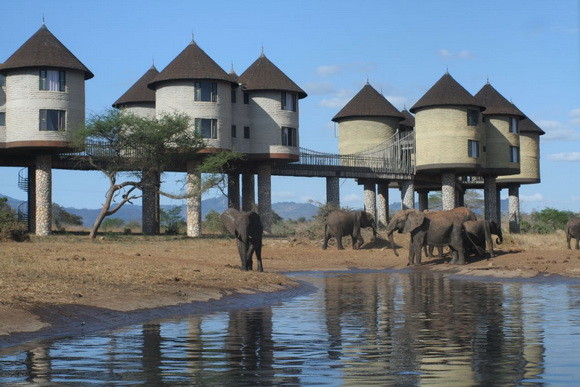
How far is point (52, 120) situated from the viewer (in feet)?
184

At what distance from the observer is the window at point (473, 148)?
225 feet

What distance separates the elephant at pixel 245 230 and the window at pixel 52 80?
98.9ft

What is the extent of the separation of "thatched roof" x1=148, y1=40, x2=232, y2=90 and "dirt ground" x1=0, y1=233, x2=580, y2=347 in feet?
44.1

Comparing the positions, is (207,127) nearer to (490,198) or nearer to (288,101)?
(288,101)

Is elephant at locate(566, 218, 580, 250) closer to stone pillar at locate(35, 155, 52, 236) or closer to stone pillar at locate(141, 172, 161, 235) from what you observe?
stone pillar at locate(35, 155, 52, 236)

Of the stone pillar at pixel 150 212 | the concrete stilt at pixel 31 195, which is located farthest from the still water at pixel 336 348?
the stone pillar at pixel 150 212

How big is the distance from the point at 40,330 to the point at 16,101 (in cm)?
4363

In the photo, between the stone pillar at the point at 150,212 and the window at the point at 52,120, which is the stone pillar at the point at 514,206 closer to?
the stone pillar at the point at 150,212

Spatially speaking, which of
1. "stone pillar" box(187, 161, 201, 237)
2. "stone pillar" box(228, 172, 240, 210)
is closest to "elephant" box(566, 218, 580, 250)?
"stone pillar" box(187, 161, 201, 237)

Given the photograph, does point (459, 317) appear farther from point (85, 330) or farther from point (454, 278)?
point (454, 278)

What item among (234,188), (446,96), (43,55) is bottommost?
(234,188)

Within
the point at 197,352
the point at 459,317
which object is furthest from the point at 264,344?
the point at 459,317

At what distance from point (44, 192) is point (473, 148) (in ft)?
102

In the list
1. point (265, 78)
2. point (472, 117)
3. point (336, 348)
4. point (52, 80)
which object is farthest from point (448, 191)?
point (336, 348)
